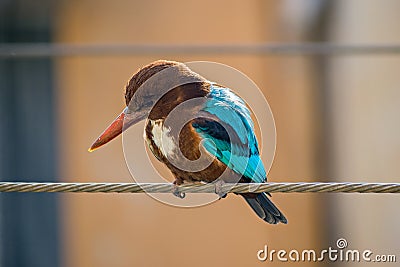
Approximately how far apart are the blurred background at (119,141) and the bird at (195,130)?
6.24ft

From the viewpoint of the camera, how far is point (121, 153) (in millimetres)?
3869

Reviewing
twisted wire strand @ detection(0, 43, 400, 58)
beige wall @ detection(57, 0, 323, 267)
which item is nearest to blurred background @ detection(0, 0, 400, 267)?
beige wall @ detection(57, 0, 323, 267)

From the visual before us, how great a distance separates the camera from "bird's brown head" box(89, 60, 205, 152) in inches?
69.6

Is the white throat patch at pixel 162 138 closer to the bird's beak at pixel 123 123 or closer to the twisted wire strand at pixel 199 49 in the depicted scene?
the bird's beak at pixel 123 123

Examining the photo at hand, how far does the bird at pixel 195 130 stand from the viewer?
1767mm

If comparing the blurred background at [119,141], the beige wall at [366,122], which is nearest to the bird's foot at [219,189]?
the beige wall at [366,122]

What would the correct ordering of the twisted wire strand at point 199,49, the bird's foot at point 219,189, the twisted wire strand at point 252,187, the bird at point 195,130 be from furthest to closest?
1. the twisted wire strand at point 199,49
2. the bird at point 195,130
3. the bird's foot at point 219,189
4. the twisted wire strand at point 252,187

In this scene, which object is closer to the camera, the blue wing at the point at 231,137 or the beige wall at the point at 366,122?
the blue wing at the point at 231,137

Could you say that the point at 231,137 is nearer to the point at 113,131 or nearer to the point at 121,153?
the point at 113,131

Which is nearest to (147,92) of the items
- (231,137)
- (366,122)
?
(231,137)

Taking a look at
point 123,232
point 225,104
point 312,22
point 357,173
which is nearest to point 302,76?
point 312,22

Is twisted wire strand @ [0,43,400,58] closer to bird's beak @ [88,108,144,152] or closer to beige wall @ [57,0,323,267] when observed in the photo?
beige wall @ [57,0,323,267]

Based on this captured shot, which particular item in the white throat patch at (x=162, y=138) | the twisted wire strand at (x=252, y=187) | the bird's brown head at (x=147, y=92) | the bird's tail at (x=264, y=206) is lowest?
the twisted wire strand at (x=252, y=187)

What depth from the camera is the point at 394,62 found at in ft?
12.3
